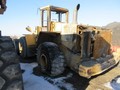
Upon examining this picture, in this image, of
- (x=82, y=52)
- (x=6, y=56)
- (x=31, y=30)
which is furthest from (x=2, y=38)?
(x=31, y=30)

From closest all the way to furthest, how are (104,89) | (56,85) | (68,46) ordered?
(104,89) → (56,85) → (68,46)

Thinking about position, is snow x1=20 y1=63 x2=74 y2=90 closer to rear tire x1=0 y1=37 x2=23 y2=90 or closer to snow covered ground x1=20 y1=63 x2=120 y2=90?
snow covered ground x1=20 y1=63 x2=120 y2=90

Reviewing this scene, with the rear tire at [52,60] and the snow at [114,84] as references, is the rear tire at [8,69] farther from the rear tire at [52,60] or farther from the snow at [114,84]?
the rear tire at [52,60]

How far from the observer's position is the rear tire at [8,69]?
2.11 m

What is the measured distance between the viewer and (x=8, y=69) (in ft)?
7.02

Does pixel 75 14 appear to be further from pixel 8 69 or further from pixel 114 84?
pixel 8 69

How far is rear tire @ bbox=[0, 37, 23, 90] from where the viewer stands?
2109 millimetres

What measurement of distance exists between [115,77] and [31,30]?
4.82 meters

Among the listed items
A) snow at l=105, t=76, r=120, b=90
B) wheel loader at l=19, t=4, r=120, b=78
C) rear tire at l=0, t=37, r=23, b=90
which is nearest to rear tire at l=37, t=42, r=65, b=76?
wheel loader at l=19, t=4, r=120, b=78

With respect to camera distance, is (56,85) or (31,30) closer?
(56,85)

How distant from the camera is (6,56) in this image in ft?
7.08

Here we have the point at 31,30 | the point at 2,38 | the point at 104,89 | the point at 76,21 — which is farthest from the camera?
the point at 31,30

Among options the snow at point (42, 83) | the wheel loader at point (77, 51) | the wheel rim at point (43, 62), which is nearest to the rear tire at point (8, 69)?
the snow at point (42, 83)

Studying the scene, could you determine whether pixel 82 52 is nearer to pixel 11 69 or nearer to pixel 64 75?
pixel 64 75
